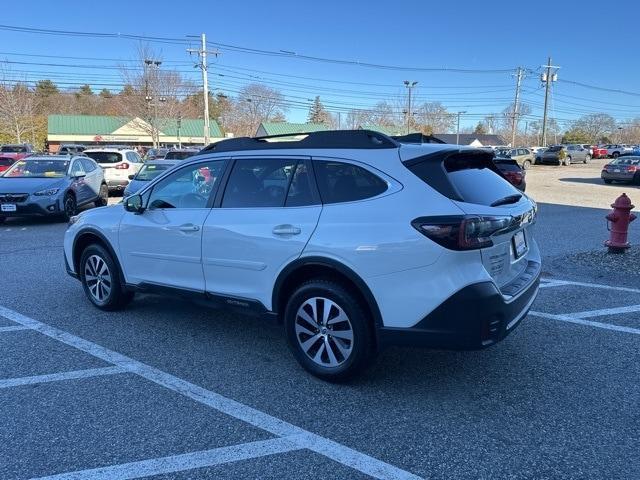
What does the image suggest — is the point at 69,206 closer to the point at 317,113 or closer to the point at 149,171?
the point at 149,171

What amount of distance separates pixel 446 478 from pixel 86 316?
4.00 meters

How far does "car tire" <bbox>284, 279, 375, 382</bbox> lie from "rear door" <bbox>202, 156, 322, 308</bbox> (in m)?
0.28

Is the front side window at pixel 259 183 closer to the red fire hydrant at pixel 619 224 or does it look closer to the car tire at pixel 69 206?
the red fire hydrant at pixel 619 224

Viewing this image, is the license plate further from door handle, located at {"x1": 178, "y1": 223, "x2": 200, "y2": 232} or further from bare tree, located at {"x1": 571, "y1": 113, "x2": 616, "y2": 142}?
bare tree, located at {"x1": 571, "y1": 113, "x2": 616, "y2": 142}

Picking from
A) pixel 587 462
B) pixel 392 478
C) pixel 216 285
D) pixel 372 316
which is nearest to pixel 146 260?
pixel 216 285

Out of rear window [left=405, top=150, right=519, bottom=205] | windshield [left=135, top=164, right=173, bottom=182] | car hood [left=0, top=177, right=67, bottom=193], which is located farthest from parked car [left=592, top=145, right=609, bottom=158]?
rear window [left=405, top=150, right=519, bottom=205]

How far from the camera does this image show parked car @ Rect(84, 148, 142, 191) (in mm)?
18219

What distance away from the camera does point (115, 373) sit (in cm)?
390

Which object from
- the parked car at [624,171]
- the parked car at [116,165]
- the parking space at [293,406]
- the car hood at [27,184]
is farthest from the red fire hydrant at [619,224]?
the parked car at [624,171]

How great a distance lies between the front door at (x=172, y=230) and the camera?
4.36m

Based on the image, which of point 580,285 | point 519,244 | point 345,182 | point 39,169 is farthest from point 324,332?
point 39,169

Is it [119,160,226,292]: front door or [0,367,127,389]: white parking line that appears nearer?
[0,367,127,389]: white parking line

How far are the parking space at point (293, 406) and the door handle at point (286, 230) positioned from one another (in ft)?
3.57

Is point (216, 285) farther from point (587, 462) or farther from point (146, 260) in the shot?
point (587, 462)
